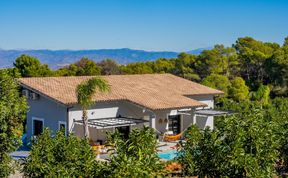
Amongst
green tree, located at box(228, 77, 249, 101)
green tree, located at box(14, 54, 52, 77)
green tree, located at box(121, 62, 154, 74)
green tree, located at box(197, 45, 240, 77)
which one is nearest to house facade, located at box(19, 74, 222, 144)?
green tree, located at box(14, 54, 52, 77)

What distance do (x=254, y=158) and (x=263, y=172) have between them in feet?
2.04

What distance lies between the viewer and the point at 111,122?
32.1 meters

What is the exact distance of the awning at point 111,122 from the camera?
102 feet

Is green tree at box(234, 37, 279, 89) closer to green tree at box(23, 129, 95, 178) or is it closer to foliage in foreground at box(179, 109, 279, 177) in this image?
foliage in foreground at box(179, 109, 279, 177)

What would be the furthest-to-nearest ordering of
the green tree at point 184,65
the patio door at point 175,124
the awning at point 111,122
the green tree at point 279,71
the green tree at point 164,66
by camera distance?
the green tree at point 164,66 → the green tree at point 184,65 → the green tree at point 279,71 → the patio door at point 175,124 → the awning at point 111,122

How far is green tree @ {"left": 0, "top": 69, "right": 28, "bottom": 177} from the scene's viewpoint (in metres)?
14.3

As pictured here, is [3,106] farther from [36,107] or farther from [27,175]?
[36,107]

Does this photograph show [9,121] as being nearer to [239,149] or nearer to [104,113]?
[239,149]

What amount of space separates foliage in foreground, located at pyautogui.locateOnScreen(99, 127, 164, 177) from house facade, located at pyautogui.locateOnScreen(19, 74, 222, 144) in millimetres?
18120

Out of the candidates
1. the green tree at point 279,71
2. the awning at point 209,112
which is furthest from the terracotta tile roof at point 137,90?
the green tree at point 279,71

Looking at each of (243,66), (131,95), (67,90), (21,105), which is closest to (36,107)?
(67,90)

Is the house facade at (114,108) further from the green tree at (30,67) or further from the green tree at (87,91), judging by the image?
the green tree at (30,67)

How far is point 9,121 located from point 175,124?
981 inches

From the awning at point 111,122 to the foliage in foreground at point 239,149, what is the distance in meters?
15.7
